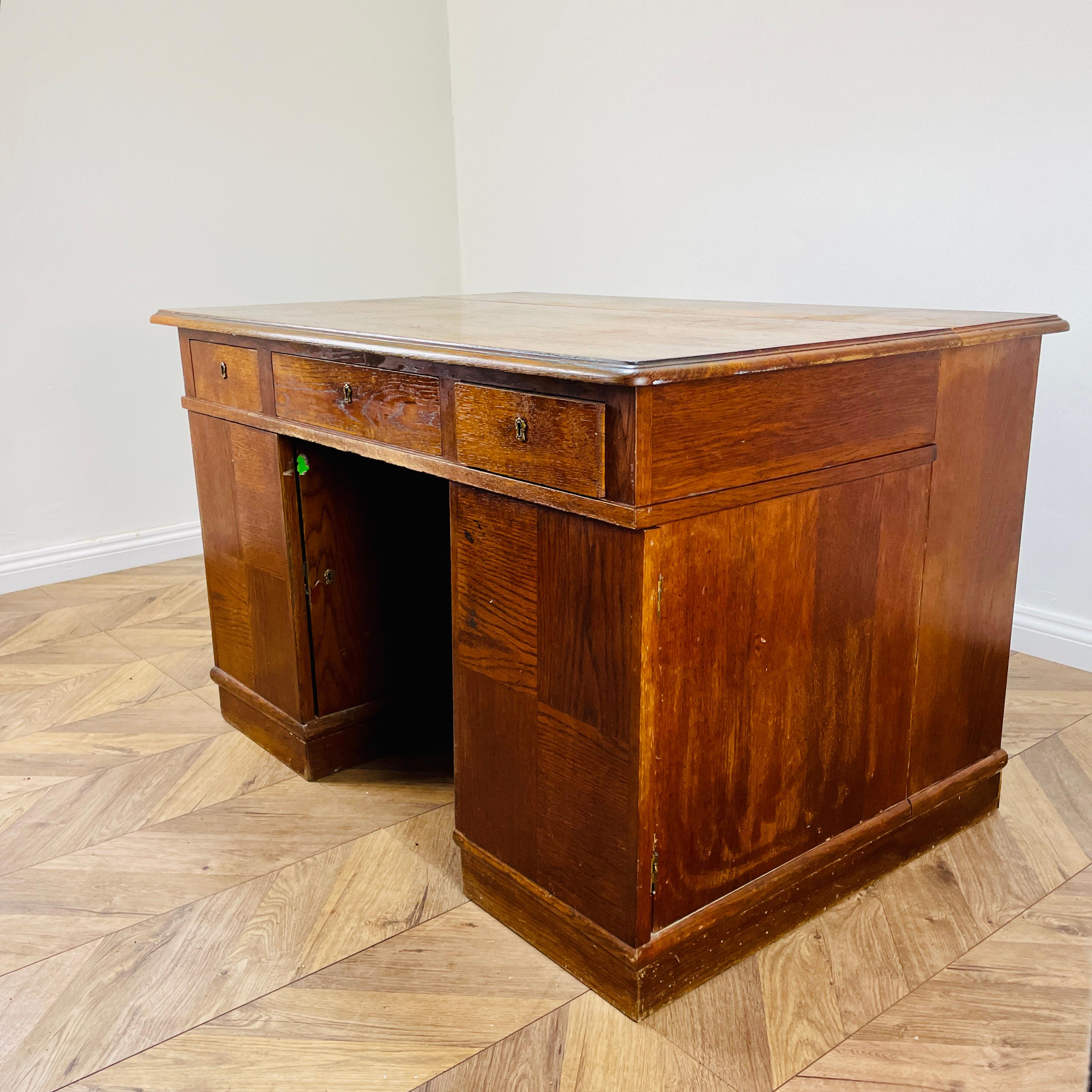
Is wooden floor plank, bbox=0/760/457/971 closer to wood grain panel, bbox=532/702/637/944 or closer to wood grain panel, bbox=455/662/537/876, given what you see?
wood grain panel, bbox=455/662/537/876

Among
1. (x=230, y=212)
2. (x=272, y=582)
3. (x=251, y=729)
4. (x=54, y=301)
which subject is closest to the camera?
(x=272, y=582)

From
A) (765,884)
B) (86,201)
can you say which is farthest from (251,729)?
(86,201)

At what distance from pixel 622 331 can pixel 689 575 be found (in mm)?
370

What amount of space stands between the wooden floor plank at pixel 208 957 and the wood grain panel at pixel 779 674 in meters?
0.47

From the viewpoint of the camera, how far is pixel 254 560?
1.92m

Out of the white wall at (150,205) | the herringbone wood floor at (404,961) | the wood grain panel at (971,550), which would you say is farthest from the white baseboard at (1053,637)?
the white wall at (150,205)

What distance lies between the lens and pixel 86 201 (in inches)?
119

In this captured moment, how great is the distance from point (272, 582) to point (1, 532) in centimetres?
160

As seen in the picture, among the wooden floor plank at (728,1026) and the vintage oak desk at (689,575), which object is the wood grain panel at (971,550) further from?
the wooden floor plank at (728,1026)

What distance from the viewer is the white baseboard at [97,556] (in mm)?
3053

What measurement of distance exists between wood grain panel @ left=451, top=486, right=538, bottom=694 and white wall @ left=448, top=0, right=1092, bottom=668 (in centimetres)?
151

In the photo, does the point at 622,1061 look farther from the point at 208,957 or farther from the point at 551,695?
the point at 208,957

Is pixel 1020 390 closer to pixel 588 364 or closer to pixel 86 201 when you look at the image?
pixel 588 364

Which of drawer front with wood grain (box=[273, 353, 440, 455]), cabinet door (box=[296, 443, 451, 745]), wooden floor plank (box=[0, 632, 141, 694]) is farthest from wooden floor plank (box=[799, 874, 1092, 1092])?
wooden floor plank (box=[0, 632, 141, 694])
